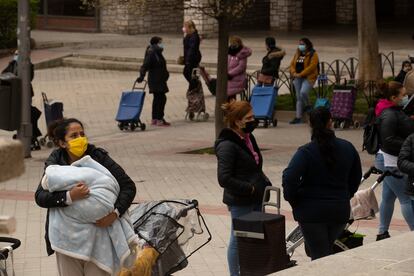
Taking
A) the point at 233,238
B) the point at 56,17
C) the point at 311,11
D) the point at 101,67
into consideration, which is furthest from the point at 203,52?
the point at 233,238

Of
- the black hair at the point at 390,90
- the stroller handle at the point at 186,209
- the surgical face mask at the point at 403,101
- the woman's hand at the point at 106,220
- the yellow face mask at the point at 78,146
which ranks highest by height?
the black hair at the point at 390,90

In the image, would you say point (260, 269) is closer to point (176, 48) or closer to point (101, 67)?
point (101, 67)

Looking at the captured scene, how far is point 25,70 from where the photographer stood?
17531 millimetres

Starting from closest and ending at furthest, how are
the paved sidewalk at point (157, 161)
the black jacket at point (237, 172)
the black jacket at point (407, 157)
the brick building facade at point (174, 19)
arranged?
the black jacket at point (237, 172), the black jacket at point (407, 157), the paved sidewalk at point (157, 161), the brick building facade at point (174, 19)

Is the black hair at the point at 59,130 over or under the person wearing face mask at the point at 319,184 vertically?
over

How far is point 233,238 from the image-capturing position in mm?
9195

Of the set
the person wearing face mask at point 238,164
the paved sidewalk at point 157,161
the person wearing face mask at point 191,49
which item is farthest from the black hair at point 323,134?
the person wearing face mask at point 191,49

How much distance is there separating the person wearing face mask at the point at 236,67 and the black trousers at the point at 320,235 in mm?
12104

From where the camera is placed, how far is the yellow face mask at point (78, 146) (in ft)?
25.3

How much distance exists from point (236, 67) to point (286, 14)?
1587 cm

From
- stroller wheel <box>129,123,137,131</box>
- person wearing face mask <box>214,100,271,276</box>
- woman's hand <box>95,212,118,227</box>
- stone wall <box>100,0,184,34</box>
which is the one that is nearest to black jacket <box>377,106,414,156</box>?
person wearing face mask <box>214,100,271,276</box>

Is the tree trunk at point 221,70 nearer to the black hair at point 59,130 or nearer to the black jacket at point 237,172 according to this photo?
the black jacket at point 237,172

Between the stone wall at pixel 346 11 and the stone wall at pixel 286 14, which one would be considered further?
the stone wall at pixel 346 11

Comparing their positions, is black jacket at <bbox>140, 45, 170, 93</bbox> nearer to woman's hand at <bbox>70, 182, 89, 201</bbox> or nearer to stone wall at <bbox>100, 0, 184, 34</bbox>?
woman's hand at <bbox>70, 182, 89, 201</bbox>
